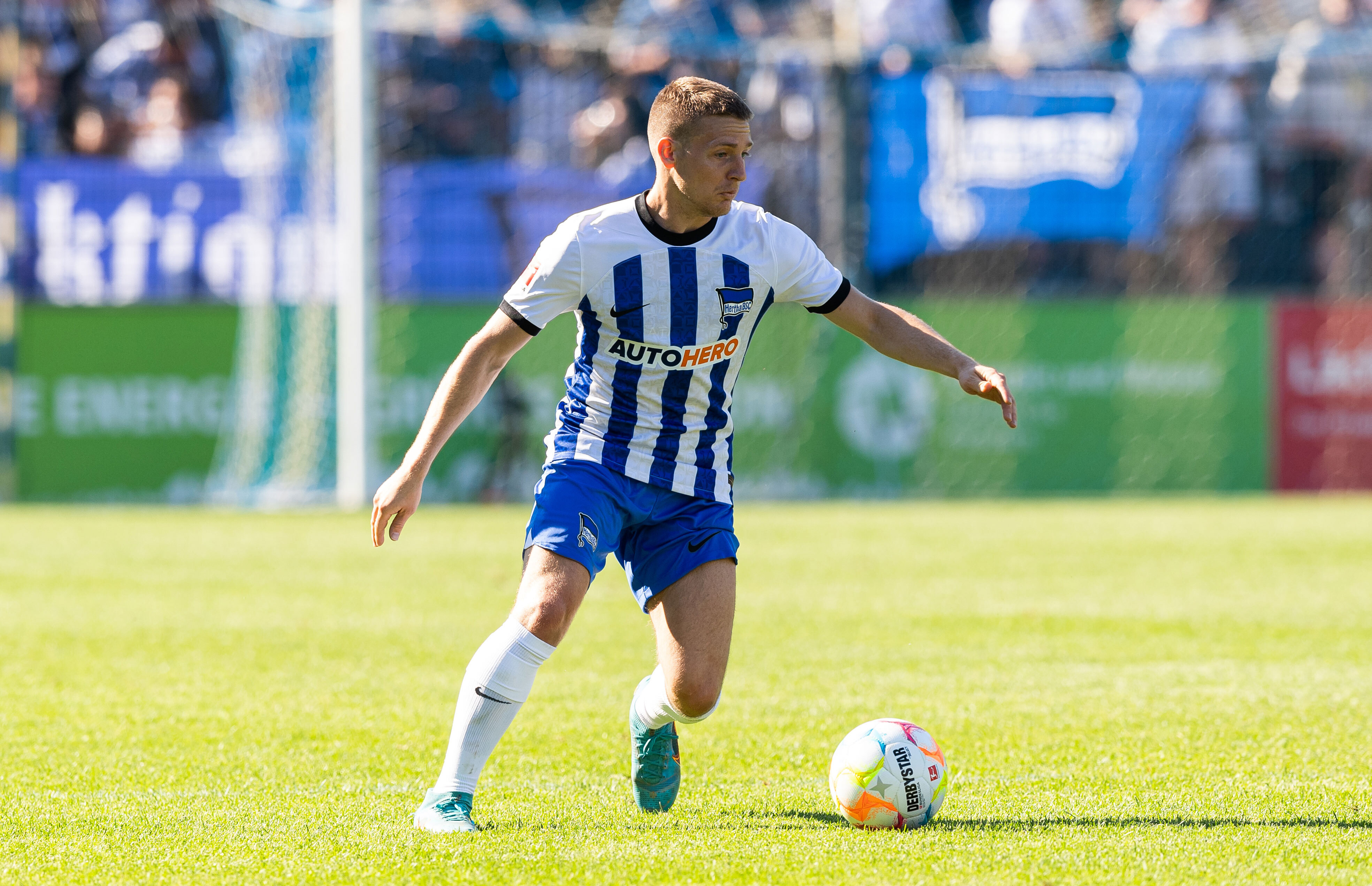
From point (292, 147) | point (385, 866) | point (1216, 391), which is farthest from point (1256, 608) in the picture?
point (292, 147)

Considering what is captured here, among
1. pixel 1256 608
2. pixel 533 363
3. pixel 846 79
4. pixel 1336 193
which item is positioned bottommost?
pixel 1256 608

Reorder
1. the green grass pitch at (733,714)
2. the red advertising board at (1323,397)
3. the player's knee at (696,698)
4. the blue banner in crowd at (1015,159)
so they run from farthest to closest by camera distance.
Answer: the blue banner in crowd at (1015,159) → the red advertising board at (1323,397) → the player's knee at (696,698) → the green grass pitch at (733,714)

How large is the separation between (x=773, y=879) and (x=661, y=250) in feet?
5.19

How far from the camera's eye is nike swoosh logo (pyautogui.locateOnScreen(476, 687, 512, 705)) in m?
4.08

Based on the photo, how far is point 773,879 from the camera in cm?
362

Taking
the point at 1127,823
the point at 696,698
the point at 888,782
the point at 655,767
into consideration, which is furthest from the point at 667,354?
the point at 1127,823

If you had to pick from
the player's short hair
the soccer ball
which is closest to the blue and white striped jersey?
the player's short hair

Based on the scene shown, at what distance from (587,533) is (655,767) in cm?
65

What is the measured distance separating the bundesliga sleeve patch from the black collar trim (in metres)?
0.27

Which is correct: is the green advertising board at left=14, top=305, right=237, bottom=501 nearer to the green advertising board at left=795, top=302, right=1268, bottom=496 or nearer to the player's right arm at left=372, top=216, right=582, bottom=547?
the green advertising board at left=795, top=302, right=1268, bottom=496

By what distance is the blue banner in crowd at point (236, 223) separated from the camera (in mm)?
14352

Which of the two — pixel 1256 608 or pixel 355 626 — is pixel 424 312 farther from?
pixel 1256 608

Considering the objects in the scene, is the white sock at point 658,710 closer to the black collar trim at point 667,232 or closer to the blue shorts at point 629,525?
the blue shorts at point 629,525

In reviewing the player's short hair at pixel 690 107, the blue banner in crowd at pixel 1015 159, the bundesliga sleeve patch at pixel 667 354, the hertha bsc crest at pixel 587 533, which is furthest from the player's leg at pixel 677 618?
the blue banner in crowd at pixel 1015 159
